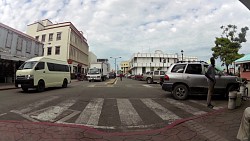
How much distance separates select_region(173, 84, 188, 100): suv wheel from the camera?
981 centimetres

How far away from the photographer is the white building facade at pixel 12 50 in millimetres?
19312

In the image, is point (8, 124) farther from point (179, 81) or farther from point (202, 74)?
point (202, 74)

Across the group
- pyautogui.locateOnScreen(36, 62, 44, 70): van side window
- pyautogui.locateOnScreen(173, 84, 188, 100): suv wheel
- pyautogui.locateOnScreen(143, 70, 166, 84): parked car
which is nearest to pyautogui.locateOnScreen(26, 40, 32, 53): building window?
pyautogui.locateOnScreen(36, 62, 44, 70): van side window

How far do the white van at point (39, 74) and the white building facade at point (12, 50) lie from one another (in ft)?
19.8

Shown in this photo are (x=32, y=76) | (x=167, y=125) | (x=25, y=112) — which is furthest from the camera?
(x=32, y=76)

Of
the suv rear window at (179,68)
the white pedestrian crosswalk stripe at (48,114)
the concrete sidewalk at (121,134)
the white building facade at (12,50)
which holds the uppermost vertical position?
the white building facade at (12,50)

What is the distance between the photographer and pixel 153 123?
5551 mm

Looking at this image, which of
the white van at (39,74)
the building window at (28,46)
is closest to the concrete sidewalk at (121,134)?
the white van at (39,74)

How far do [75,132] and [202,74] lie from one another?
7.23 meters

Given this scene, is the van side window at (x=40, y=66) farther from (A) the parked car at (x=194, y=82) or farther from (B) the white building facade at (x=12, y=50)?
(A) the parked car at (x=194, y=82)

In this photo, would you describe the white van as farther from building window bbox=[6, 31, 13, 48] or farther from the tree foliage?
the tree foliage

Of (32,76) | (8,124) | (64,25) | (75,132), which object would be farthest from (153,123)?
(64,25)

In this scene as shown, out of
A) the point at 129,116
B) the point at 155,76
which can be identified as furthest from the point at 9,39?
the point at 129,116

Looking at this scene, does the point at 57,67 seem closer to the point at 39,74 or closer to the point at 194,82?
the point at 39,74
